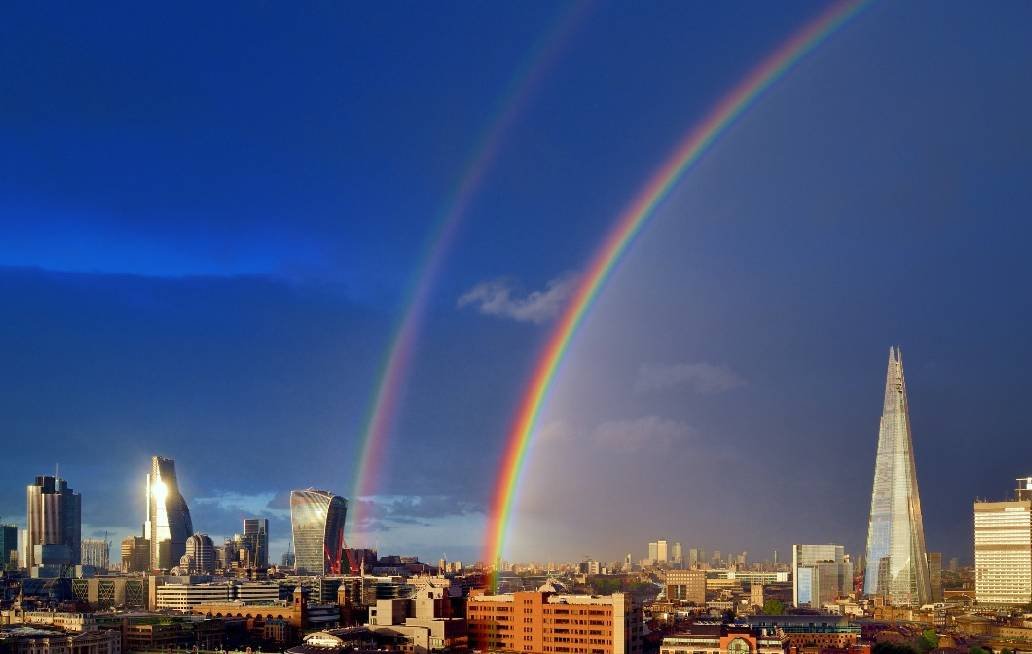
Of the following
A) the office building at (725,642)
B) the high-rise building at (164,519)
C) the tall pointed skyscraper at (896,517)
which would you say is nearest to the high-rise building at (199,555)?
the high-rise building at (164,519)

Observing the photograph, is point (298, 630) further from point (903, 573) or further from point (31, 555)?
point (31, 555)

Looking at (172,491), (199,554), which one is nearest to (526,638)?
(199,554)

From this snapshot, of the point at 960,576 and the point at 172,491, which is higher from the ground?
the point at 172,491

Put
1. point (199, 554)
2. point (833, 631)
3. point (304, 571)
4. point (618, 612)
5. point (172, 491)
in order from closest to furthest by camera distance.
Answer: point (618, 612) → point (833, 631) → point (304, 571) → point (199, 554) → point (172, 491)

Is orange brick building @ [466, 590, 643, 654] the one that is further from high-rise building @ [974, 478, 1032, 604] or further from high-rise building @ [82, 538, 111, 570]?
high-rise building @ [82, 538, 111, 570]

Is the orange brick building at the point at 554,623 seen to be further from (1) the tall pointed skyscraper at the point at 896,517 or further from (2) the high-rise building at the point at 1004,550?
(2) the high-rise building at the point at 1004,550
